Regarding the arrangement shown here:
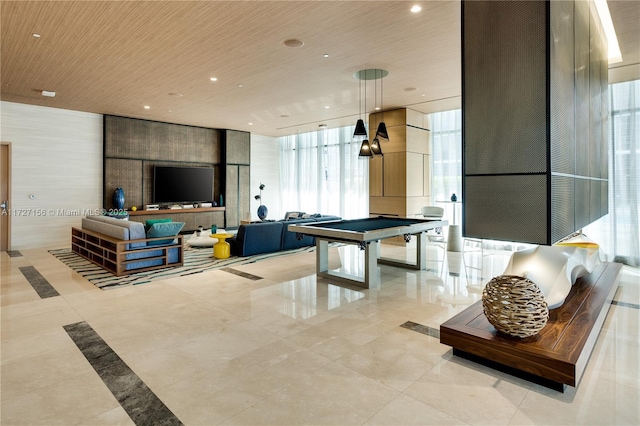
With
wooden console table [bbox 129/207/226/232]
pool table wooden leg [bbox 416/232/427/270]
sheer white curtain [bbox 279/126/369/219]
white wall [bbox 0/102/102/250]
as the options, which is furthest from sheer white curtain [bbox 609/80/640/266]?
white wall [bbox 0/102/102/250]

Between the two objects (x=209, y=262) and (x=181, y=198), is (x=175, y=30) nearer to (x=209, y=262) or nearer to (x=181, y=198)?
(x=209, y=262)

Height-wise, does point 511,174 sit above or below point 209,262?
above

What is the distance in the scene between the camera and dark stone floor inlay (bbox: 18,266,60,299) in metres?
4.46

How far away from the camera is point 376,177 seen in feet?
28.1

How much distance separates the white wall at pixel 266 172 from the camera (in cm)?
1197

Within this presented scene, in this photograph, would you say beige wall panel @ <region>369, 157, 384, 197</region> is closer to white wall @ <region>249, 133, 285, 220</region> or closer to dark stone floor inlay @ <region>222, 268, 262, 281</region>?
dark stone floor inlay @ <region>222, 268, 262, 281</region>

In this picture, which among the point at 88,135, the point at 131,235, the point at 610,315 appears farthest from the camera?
the point at 88,135

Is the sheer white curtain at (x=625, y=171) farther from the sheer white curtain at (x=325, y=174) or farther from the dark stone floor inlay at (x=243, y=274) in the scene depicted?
the dark stone floor inlay at (x=243, y=274)

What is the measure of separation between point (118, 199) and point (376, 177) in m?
6.24

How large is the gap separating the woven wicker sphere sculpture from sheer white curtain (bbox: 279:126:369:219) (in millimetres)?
7500

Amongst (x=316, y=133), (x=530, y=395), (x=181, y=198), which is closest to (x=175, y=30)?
(x=530, y=395)

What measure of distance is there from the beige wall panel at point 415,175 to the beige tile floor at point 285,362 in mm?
3699

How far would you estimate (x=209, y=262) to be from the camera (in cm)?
625

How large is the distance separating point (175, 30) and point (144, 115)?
5402 mm
